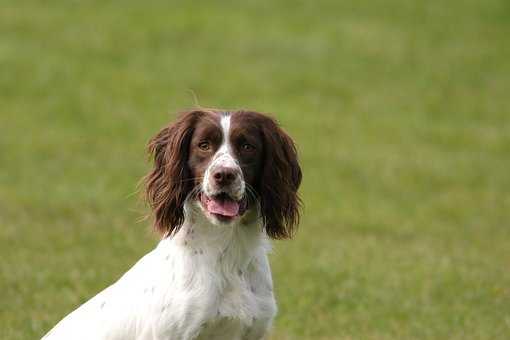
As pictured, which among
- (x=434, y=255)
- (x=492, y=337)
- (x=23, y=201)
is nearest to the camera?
(x=492, y=337)

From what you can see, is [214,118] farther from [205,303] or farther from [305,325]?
[305,325]

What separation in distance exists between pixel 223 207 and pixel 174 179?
1.14 ft

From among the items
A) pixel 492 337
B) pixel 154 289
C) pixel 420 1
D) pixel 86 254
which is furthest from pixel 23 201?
pixel 420 1

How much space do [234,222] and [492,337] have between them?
11.0 ft

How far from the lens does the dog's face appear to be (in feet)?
19.1

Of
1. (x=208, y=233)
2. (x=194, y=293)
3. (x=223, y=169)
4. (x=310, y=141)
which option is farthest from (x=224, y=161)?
(x=310, y=141)

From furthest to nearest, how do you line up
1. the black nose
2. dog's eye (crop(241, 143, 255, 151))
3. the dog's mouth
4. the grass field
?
the grass field
dog's eye (crop(241, 143, 255, 151))
the dog's mouth
the black nose

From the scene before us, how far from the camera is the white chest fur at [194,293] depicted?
586cm

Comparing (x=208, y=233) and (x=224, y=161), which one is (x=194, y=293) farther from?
(x=224, y=161)

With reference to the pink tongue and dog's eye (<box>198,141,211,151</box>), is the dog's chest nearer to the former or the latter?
the pink tongue

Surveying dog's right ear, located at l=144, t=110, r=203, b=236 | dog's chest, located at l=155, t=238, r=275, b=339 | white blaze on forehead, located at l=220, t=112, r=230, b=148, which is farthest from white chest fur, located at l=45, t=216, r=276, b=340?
white blaze on forehead, located at l=220, t=112, r=230, b=148

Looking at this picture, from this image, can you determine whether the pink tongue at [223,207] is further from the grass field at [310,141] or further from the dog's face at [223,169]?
the grass field at [310,141]

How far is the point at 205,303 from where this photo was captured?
231 inches

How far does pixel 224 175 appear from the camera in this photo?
566 centimetres
